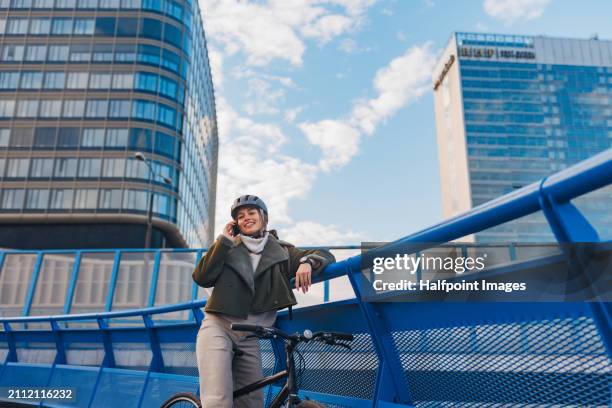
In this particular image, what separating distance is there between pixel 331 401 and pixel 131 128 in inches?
1864

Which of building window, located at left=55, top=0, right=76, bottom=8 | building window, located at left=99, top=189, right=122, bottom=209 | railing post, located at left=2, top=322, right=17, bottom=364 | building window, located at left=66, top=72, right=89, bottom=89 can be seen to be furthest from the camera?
building window, located at left=55, top=0, right=76, bottom=8

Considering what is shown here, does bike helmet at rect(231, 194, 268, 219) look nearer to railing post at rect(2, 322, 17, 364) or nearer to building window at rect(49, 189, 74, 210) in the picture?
railing post at rect(2, 322, 17, 364)

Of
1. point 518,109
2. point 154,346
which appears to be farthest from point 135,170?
point 518,109

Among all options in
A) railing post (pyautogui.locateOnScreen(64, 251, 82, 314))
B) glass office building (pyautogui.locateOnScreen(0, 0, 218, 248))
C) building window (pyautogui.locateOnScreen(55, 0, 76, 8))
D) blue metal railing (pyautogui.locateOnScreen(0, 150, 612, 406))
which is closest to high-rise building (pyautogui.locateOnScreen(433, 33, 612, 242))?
glass office building (pyautogui.locateOnScreen(0, 0, 218, 248))

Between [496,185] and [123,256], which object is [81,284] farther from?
[496,185]

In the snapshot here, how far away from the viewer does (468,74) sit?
114 metres

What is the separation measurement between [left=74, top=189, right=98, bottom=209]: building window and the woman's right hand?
45315mm

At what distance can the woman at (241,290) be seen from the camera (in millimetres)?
3377

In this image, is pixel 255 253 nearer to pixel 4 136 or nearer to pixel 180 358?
pixel 180 358

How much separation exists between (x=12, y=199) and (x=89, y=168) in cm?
707

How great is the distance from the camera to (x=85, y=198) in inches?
1804

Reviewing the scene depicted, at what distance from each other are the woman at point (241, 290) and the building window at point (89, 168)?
4649cm

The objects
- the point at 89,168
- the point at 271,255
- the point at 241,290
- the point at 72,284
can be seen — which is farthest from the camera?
the point at 89,168

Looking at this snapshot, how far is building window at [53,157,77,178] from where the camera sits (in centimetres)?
4690
